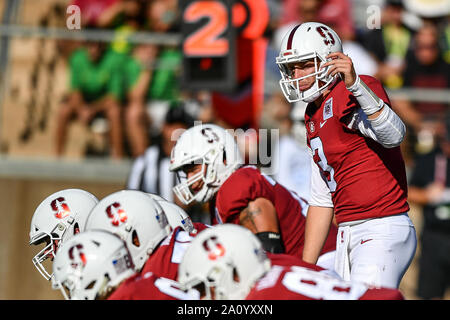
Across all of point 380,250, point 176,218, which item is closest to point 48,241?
point 176,218

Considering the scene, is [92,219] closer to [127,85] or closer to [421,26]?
[127,85]

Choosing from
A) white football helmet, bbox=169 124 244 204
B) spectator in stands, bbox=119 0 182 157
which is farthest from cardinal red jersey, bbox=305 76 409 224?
spectator in stands, bbox=119 0 182 157

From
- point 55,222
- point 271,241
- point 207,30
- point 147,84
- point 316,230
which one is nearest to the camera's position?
point 271,241

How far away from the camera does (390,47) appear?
918cm

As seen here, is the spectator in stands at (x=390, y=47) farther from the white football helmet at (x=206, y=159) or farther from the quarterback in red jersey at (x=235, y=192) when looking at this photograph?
the white football helmet at (x=206, y=159)

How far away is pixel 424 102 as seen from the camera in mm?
8945

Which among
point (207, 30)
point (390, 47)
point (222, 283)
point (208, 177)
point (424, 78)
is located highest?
point (207, 30)

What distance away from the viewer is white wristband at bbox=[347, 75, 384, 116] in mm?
4289

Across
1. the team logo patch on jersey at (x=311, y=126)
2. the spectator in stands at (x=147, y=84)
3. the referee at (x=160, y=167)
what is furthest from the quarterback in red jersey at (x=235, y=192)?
the spectator in stands at (x=147, y=84)

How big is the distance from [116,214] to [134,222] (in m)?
0.11

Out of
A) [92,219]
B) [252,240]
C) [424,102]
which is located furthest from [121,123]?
→ [252,240]

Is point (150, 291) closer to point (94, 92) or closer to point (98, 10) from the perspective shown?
point (94, 92)
